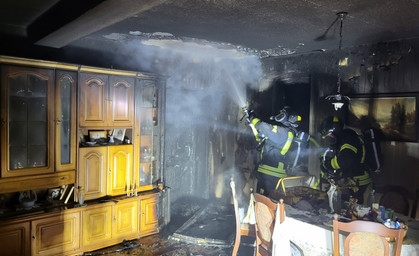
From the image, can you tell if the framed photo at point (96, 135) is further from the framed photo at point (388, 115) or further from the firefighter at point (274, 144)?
the framed photo at point (388, 115)

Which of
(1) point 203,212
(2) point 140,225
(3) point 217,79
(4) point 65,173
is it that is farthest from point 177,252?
(3) point 217,79

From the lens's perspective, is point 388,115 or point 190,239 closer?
point 388,115

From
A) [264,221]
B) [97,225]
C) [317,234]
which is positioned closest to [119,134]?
[97,225]

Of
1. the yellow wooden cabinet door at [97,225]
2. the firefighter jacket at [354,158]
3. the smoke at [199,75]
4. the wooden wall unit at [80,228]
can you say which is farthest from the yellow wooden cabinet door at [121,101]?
the firefighter jacket at [354,158]

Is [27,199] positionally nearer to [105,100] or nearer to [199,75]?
[105,100]

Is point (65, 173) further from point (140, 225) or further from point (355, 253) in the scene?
point (355, 253)

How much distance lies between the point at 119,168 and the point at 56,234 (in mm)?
1518

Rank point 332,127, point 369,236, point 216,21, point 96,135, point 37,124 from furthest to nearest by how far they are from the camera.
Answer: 1. point 332,127
2. point 96,135
3. point 37,124
4. point 216,21
5. point 369,236

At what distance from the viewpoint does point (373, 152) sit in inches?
207

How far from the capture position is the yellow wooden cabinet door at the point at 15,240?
4363 mm

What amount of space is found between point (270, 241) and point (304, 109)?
4.23 metres

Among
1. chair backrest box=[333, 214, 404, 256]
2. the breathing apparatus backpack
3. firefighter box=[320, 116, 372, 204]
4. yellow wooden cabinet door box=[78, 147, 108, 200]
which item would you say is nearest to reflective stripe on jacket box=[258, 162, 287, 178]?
firefighter box=[320, 116, 372, 204]

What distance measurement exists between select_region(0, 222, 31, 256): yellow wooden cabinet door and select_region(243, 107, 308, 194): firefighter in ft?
14.3

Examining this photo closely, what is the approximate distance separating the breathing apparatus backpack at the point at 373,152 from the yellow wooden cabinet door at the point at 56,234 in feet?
17.0
